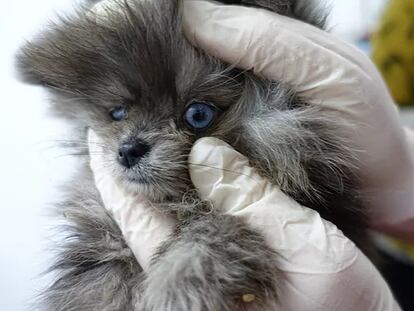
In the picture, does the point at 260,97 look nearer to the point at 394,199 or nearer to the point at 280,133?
the point at 280,133

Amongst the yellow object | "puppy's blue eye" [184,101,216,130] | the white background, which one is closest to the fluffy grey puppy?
"puppy's blue eye" [184,101,216,130]

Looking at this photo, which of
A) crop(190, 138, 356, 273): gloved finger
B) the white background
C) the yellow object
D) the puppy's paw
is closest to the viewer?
the puppy's paw

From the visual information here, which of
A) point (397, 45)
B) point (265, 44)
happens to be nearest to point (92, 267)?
point (265, 44)

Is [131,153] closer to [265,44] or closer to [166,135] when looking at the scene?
[166,135]

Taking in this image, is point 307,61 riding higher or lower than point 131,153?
higher

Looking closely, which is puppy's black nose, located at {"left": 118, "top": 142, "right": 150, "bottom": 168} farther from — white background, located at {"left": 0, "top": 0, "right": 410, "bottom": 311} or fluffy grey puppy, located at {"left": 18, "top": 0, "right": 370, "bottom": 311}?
white background, located at {"left": 0, "top": 0, "right": 410, "bottom": 311}

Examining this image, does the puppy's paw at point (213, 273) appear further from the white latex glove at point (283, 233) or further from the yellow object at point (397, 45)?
the yellow object at point (397, 45)

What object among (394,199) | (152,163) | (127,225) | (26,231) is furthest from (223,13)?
(26,231)
